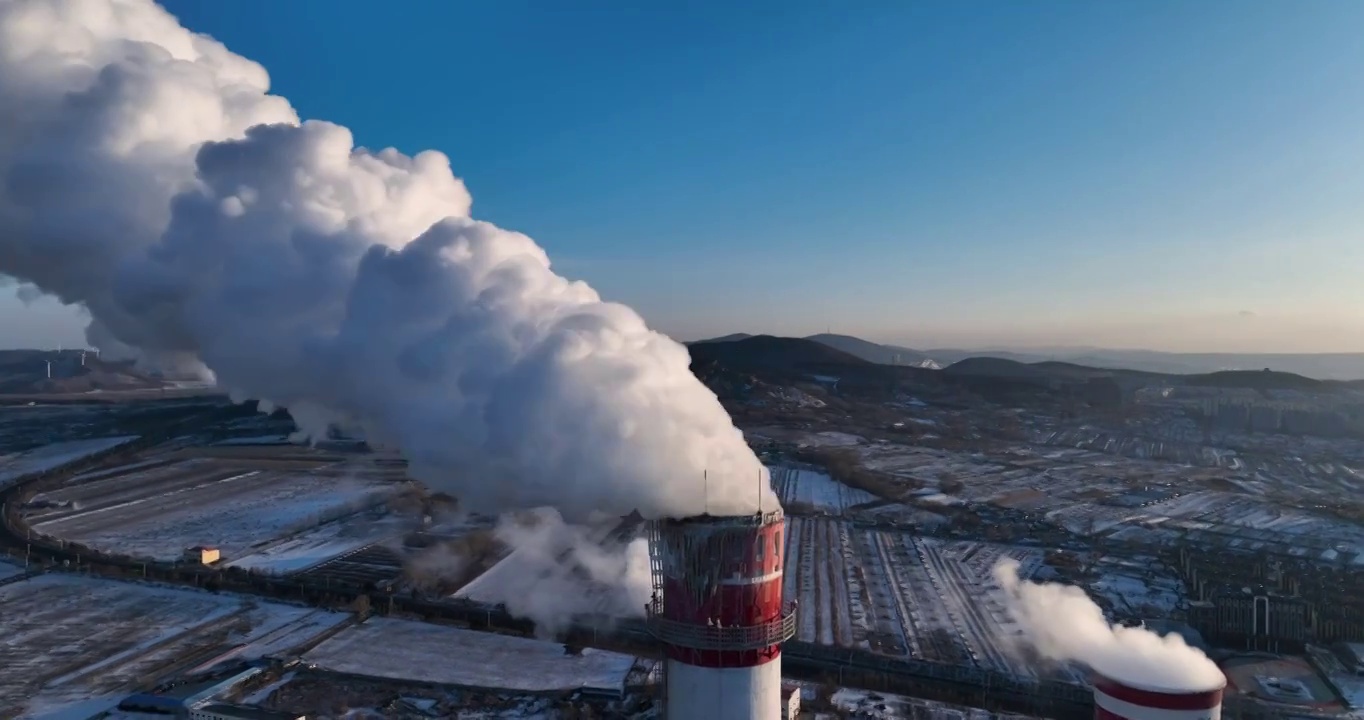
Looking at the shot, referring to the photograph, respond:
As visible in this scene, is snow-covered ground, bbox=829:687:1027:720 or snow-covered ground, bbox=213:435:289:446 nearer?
snow-covered ground, bbox=829:687:1027:720

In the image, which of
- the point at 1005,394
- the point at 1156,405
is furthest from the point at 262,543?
the point at 1156,405

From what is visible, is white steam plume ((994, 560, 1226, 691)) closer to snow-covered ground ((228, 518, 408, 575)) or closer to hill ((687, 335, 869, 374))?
snow-covered ground ((228, 518, 408, 575))

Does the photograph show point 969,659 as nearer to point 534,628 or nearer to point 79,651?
point 534,628

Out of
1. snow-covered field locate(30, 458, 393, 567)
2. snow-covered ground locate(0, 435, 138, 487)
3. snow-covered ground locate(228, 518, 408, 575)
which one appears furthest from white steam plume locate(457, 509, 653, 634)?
snow-covered ground locate(0, 435, 138, 487)

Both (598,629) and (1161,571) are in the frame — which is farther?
(1161,571)

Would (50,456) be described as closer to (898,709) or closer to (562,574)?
(562,574)

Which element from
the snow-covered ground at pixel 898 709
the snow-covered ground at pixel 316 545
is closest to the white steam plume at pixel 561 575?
the snow-covered ground at pixel 316 545
